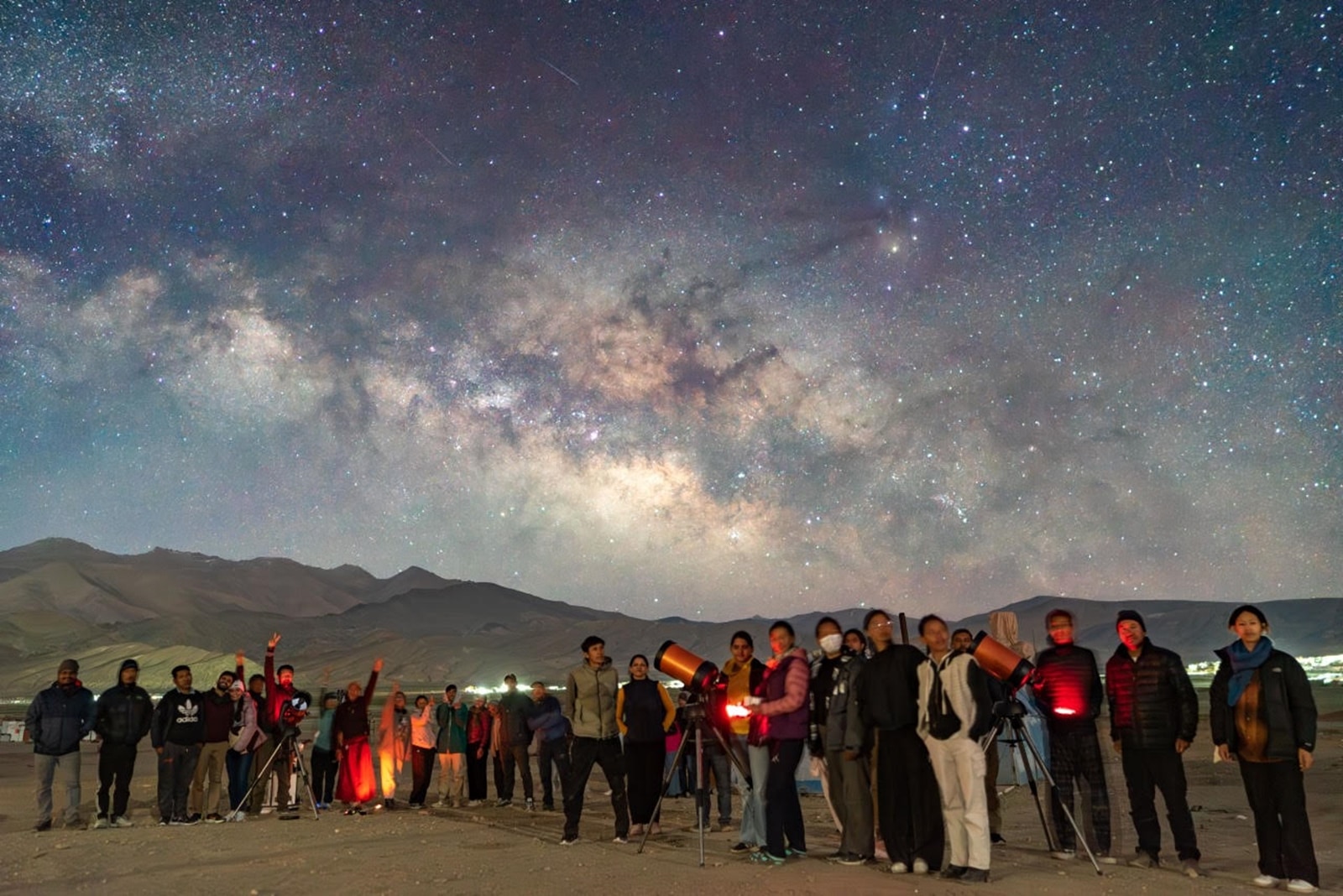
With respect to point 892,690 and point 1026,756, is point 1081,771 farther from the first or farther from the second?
point 892,690

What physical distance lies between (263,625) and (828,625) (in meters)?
161

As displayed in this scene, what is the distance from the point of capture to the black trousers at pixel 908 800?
7453 mm

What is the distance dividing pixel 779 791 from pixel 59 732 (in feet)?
28.0

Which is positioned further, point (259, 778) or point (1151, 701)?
point (259, 778)

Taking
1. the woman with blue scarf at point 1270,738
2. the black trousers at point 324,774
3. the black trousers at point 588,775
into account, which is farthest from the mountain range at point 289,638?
the woman with blue scarf at point 1270,738

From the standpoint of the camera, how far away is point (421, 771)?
535 inches

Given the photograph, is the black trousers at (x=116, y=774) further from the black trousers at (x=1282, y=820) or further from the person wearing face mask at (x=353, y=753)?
the black trousers at (x=1282, y=820)

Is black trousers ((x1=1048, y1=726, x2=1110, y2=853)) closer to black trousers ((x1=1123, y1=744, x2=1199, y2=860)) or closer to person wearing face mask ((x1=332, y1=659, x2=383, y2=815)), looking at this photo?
black trousers ((x1=1123, y1=744, x2=1199, y2=860))

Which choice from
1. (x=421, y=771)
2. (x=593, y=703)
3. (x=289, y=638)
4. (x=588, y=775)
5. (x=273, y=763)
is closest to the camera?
(x=588, y=775)

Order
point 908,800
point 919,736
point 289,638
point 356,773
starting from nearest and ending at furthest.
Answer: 1. point 919,736
2. point 908,800
3. point 356,773
4. point 289,638

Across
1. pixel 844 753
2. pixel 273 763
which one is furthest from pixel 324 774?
pixel 844 753

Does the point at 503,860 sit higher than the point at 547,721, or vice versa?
the point at 547,721

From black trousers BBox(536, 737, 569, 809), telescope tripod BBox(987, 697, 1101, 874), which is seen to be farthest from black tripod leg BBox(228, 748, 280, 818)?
telescope tripod BBox(987, 697, 1101, 874)

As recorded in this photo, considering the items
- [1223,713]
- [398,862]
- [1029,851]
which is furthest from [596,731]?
[1223,713]
